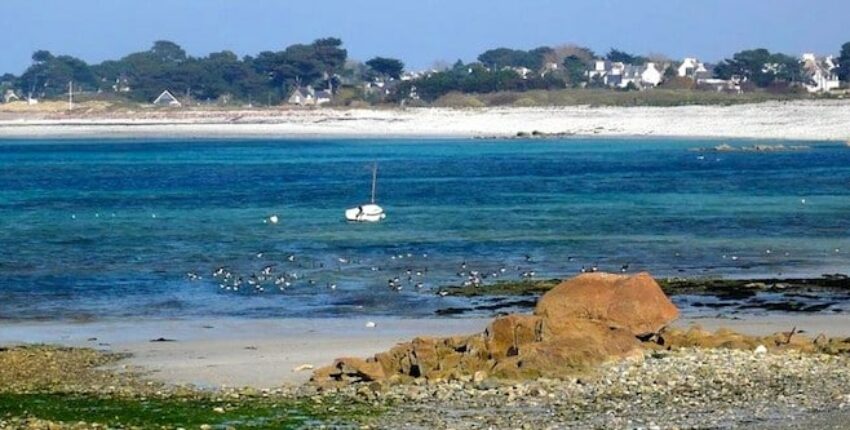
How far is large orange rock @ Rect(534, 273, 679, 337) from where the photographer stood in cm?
1560

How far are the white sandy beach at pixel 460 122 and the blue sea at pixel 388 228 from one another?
59.8 ft

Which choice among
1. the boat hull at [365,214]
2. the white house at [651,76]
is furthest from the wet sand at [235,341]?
the white house at [651,76]

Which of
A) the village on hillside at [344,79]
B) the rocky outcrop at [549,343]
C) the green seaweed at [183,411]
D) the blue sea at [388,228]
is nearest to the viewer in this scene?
the green seaweed at [183,411]

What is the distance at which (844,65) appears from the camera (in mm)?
161750

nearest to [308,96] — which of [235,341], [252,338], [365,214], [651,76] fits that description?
[651,76]

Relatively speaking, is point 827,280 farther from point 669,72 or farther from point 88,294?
point 669,72

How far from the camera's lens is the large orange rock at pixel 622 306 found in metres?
15.6

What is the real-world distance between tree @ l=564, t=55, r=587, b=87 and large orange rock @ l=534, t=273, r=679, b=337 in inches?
5778

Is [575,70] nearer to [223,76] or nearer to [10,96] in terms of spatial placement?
[223,76]

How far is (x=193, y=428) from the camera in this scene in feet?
38.5

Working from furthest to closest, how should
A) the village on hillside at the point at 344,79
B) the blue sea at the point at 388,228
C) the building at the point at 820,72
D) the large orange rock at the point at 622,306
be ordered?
the building at the point at 820,72, the village on hillside at the point at 344,79, the blue sea at the point at 388,228, the large orange rock at the point at 622,306

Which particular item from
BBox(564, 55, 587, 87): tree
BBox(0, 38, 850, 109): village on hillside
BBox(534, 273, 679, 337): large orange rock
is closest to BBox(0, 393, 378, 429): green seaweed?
BBox(534, 273, 679, 337): large orange rock

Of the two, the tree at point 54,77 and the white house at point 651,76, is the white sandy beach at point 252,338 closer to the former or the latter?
the white house at point 651,76

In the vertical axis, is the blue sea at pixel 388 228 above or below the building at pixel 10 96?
above
